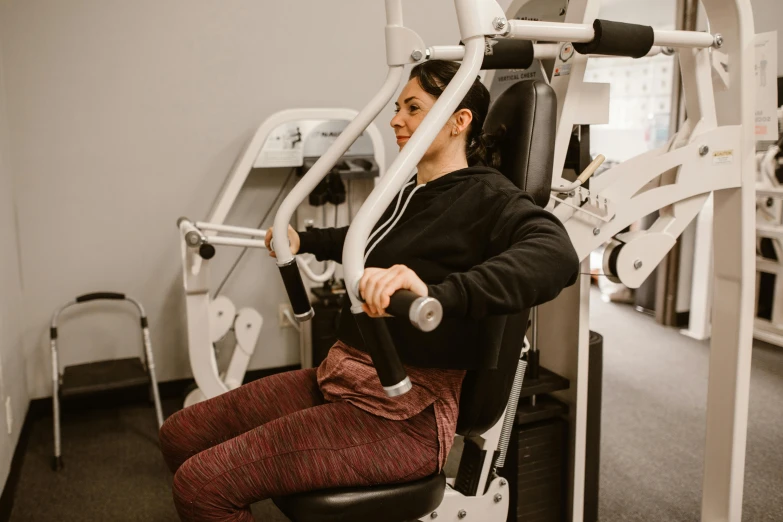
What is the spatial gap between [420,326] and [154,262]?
7.29 ft

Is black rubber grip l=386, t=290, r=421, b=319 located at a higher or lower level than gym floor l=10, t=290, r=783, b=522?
higher

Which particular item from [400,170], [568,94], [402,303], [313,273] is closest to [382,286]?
[402,303]

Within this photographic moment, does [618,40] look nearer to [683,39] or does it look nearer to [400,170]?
[683,39]

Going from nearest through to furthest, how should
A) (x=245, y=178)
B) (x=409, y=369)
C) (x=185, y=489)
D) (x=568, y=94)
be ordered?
(x=185, y=489) < (x=409, y=369) < (x=568, y=94) < (x=245, y=178)

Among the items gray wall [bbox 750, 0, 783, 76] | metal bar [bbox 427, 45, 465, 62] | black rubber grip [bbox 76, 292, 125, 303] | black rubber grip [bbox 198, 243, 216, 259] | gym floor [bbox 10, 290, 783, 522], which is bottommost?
gym floor [bbox 10, 290, 783, 522]

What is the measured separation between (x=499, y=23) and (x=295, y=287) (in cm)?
63

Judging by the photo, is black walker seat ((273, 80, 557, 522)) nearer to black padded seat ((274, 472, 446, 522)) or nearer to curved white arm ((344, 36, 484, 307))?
black padded seat ((274, 472, 446, 522))

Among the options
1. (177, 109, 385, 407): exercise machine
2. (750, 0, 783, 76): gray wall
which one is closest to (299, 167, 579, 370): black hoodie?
(177, 109, 385, 407): exercise machine

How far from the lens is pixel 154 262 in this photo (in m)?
2.79

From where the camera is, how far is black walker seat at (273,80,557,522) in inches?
44.3

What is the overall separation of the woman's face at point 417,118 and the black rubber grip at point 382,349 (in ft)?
1.65

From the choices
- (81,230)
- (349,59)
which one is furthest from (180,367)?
(349,59)

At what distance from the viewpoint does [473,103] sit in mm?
1337

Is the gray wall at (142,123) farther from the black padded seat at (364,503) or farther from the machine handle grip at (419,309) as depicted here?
the machine handle grip at (419,309)
